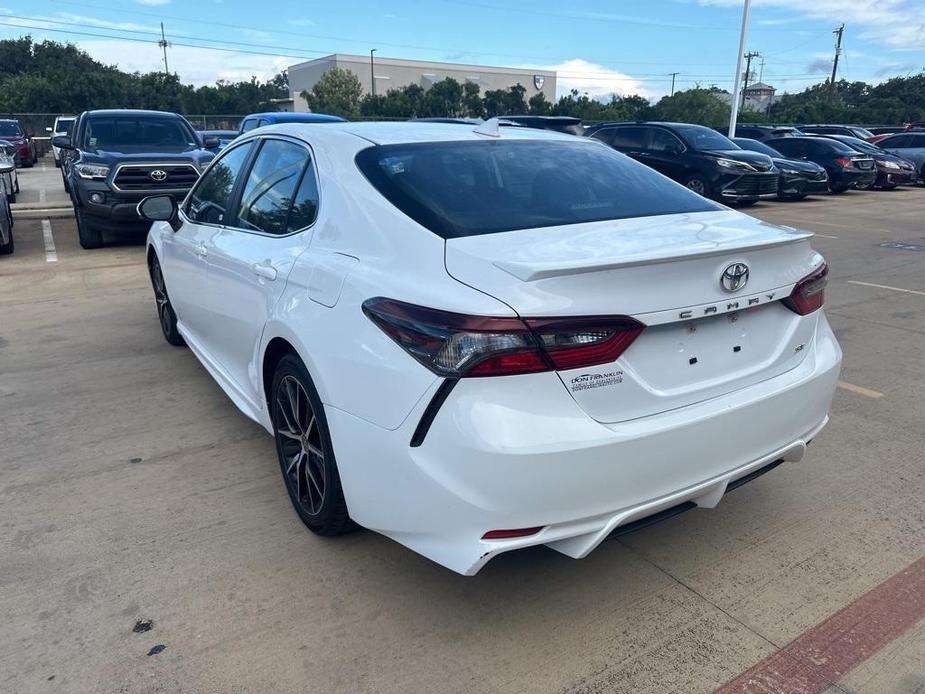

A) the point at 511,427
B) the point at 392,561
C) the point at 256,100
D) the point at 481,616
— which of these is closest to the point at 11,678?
the point at 392,561

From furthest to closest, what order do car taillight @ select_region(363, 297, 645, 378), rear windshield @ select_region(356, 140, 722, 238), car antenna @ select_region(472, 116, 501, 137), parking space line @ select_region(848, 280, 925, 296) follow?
parking space line @ select_region(848, 280, 925, 296)
car antenna @ select_region(472, 116, 501, 137)
rear windshield @ select_region(356, 140, 722, 238)
car taillight @ select_region(363, 297, 645, 378)

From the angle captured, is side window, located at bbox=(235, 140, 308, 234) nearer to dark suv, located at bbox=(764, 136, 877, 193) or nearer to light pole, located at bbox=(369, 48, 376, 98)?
dark suv, located at bbox=(764, 136, 877, 193)

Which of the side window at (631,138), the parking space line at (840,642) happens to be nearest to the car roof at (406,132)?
the parking space line at (840,642)

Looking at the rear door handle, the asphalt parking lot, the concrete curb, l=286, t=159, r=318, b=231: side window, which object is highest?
l=286, t=159, r=318, b=231: side window

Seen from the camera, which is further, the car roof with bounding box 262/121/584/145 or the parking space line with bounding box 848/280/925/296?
the parking space line with bounding box 848/280/925/296

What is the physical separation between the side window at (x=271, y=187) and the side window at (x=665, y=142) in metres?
13.6

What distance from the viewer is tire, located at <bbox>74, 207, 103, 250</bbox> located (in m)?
9.88

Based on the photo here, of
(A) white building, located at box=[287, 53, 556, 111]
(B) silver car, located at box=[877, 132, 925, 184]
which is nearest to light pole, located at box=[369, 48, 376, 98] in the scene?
(A) white building, located at box=[287, 53, 556, 111]

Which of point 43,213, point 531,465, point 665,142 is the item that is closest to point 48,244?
point 43,213

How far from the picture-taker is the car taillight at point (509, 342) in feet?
6.88

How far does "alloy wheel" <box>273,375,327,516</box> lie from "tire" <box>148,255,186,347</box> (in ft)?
8.52

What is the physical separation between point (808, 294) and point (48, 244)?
10.8 metres

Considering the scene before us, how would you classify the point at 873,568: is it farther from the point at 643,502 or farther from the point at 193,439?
the point at 193,439

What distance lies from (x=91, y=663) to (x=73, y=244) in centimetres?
975
